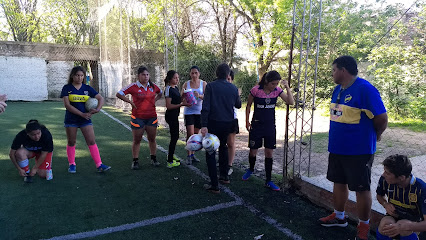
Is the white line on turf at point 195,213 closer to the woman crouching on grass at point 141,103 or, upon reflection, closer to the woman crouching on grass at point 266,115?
the woman crouching on grass at point 266,115

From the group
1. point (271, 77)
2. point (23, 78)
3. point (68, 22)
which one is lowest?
point (271, 77)

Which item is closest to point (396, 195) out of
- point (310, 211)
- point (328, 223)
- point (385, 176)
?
point (385, 176)

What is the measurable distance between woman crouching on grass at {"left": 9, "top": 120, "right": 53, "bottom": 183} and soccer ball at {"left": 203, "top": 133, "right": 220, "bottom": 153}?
2.38 metres

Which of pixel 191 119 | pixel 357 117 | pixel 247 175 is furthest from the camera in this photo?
pixel 191 119

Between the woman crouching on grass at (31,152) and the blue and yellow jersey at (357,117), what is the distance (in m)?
3.92

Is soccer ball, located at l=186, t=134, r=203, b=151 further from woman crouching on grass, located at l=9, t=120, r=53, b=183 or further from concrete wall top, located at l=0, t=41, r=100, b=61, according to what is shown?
concrete wall top, located at l=0, t=41, r=100, b=61

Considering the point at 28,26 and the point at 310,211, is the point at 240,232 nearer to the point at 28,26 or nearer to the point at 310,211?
the point at 310,211

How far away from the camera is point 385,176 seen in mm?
2523

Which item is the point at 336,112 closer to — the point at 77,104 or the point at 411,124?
the point at 77,104

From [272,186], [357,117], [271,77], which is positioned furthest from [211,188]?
[357,117]

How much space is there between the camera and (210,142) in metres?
3.87

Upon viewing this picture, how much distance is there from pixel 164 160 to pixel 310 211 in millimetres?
2992

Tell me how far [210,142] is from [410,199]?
2.21m

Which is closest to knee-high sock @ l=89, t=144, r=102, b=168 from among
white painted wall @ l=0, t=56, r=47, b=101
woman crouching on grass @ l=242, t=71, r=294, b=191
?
woman crouching on grass @ l=242, t=71, r=294, b=191
